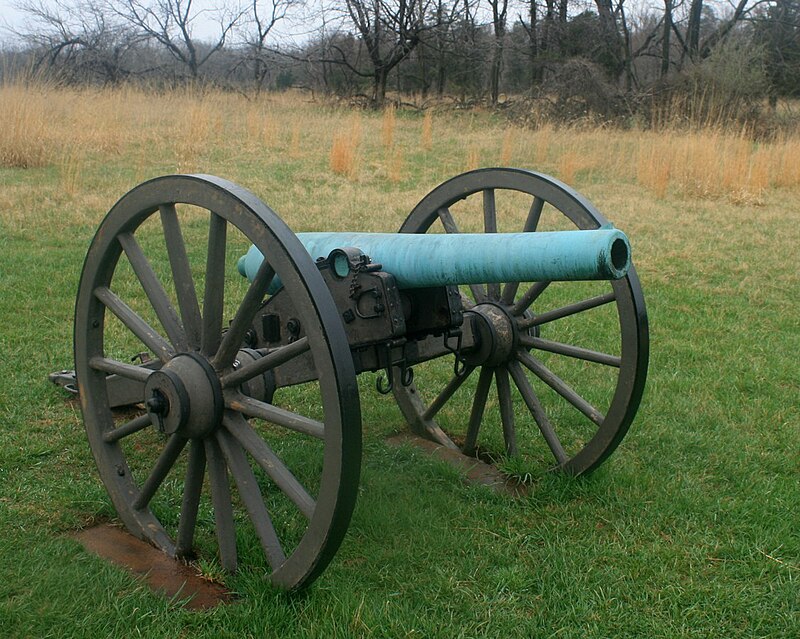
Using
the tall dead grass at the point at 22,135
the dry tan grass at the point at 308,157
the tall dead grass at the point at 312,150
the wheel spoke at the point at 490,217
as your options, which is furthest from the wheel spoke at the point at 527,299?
the tall dead grass at the point at 22,135

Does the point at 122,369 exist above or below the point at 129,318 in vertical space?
below

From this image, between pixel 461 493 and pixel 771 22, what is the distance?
28.5 metres

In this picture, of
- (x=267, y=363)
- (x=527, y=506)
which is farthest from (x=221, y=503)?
(x=527, y=506)

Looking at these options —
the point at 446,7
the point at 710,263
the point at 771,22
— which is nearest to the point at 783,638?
the point at 710,263

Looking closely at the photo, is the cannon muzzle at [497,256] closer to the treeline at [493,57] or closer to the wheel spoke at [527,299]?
the wheel spoke at [527,299]

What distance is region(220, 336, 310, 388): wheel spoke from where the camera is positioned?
2545mm

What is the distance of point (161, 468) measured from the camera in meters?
3.01

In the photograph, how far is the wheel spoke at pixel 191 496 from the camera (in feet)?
9.53

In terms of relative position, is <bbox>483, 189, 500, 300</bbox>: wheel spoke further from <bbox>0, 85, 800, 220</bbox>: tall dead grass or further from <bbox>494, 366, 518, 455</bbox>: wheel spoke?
<bbox>0, 85, 800, 220</bbox>: tall dead grass

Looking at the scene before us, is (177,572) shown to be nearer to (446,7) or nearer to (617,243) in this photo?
(617,243)

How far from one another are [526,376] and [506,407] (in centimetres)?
30

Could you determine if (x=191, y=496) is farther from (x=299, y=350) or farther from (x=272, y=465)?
(x=299, y=350)

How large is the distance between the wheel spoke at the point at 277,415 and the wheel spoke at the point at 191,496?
0.80 feet

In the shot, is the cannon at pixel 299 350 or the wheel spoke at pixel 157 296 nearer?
the cannon at pixel 299 350
